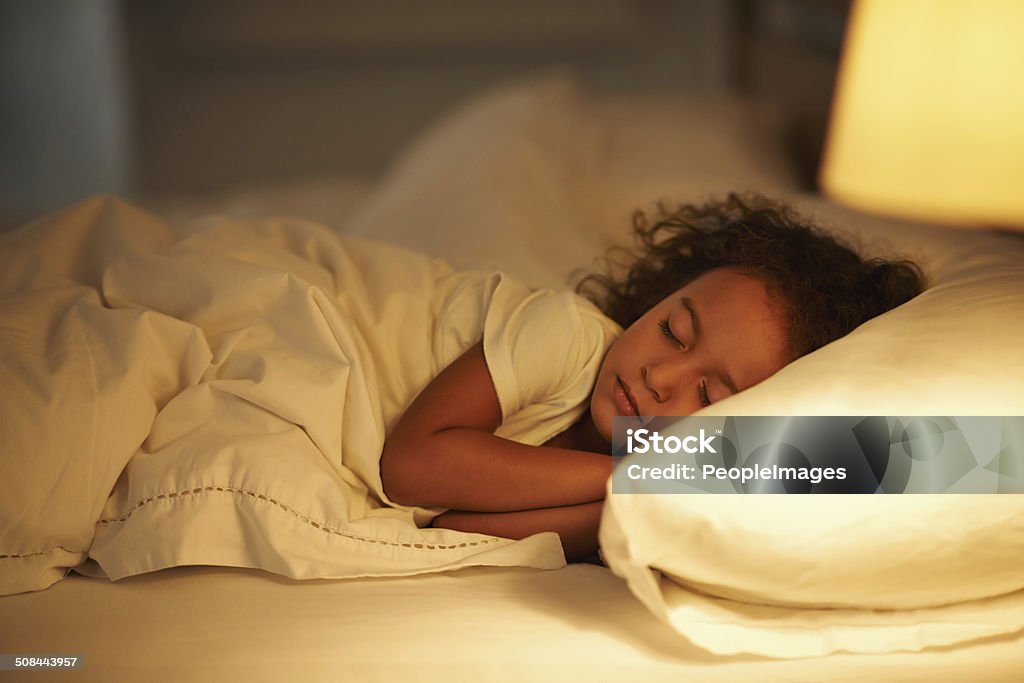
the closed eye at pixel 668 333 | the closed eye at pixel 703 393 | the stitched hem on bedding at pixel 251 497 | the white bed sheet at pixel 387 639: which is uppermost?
the closed eye at pixel 668 333

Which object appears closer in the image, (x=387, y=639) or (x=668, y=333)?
(x=387, y=639)

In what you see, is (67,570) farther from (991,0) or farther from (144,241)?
(991,0)

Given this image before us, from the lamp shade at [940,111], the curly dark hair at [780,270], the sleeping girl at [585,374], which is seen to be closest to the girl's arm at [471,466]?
the sleeping girl at [585,374]

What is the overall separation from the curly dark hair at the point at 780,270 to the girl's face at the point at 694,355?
0.03 m

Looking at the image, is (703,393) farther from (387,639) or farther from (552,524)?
(387,639)

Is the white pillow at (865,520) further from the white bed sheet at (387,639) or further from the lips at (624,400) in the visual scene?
Result: the lips at (624,400)

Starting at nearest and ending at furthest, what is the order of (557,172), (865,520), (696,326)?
1. (865,520)
2. (696,326)
3. (557,172)

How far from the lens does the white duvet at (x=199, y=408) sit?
28.7 inches

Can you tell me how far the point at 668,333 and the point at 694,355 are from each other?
0.13ft

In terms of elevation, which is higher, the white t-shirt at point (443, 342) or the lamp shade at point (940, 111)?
the lamp shade at point (940, 111)

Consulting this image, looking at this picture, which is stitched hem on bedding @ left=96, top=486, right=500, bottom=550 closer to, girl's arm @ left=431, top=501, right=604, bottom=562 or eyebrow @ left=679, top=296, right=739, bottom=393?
girl's arm @ left=431, top=501, right=604, bottom=562

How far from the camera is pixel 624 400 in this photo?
83 centimetres

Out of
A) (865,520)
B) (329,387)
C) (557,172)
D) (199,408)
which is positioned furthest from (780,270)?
(557,172)

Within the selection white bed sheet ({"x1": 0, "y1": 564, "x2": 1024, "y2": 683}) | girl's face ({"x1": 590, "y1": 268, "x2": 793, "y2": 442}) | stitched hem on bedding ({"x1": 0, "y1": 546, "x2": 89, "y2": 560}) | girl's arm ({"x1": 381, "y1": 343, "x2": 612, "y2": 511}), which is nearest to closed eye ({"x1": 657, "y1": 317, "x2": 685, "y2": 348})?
girl's face ({"x1": 590, "y1": 268, "x2": 793, "y2": 442})
